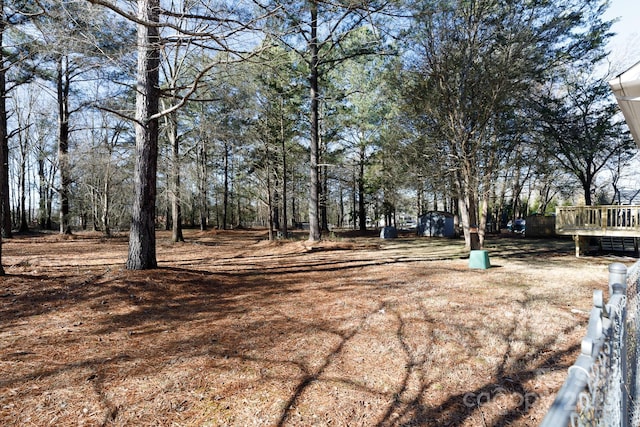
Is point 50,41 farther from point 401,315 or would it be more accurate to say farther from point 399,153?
point 399,153

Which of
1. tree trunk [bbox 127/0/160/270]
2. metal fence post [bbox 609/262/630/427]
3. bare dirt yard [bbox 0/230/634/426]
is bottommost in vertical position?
bare dirt yard [bbox 0/230/634/426]

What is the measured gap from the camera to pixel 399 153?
1145 cm

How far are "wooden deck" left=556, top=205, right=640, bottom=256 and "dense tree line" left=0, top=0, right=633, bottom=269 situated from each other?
2.01 metres

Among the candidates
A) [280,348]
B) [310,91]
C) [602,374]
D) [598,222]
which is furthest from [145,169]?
[598,222]

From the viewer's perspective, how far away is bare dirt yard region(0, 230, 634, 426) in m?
2.18

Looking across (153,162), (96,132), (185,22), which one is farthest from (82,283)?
(96,132)

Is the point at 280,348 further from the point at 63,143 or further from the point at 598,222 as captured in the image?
the point at 63,143

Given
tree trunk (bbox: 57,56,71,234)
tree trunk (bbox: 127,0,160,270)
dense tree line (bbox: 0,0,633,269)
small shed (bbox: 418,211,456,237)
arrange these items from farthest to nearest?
small shed (bbox: 418,211,456,237)
tree trunk (bbox: 57,56,71,234)
tree trunk (bbox: 127,0,160,270)
dense tree line (bbox: 0,0,633,269)

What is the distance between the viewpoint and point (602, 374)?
1232mm

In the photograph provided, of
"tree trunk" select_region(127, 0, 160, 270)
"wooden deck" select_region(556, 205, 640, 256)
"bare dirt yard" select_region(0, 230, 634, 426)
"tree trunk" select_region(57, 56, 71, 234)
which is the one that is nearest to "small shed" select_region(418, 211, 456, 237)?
"wooden deck" select_region(556, 205, 640, 256)

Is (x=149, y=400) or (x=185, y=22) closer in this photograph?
(x=149, y=400)

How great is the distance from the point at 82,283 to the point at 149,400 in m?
3.81

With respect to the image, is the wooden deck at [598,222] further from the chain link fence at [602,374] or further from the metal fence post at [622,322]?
the metal fence post at [622,322]

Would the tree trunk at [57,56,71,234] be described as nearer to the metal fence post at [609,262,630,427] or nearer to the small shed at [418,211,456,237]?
the metal fence post at [609,262,630,427]
